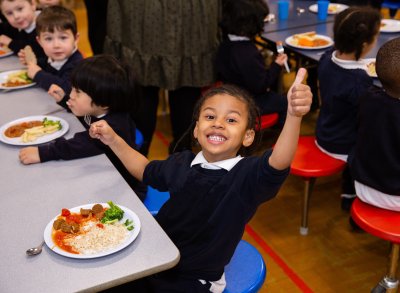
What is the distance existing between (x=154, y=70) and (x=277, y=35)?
33.3 inches

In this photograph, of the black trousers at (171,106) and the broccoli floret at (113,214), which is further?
the black trousers at (171,106)

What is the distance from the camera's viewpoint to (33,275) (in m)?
1.30

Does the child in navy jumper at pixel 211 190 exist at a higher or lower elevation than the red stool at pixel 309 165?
higher

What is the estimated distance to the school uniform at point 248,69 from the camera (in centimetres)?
301

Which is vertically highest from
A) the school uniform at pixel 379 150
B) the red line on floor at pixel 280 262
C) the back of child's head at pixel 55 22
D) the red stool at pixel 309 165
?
the back of child's head at pixel 55 22

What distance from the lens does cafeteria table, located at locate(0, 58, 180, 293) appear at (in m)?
1.29

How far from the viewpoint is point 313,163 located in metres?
2.54

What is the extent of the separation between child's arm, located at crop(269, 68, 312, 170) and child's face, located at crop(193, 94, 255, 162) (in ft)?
0.83

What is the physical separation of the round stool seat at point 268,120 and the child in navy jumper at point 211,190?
4.17ft

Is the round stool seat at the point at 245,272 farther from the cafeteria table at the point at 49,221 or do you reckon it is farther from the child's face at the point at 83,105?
the child's face at the point at 83,105

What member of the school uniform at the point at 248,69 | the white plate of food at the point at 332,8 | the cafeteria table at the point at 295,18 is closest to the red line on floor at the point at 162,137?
the school uniform at the point at 248,69

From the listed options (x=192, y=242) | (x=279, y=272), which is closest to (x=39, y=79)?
(x=192, y=242)

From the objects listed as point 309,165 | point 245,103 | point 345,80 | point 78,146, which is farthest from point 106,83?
point 345,80

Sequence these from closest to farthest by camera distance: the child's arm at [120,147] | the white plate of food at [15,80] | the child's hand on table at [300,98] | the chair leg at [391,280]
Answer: the child's hand on table at [300,98], the child's arm at [120,147], the chair leg at [391,280], the white plate of food at [15,80]
